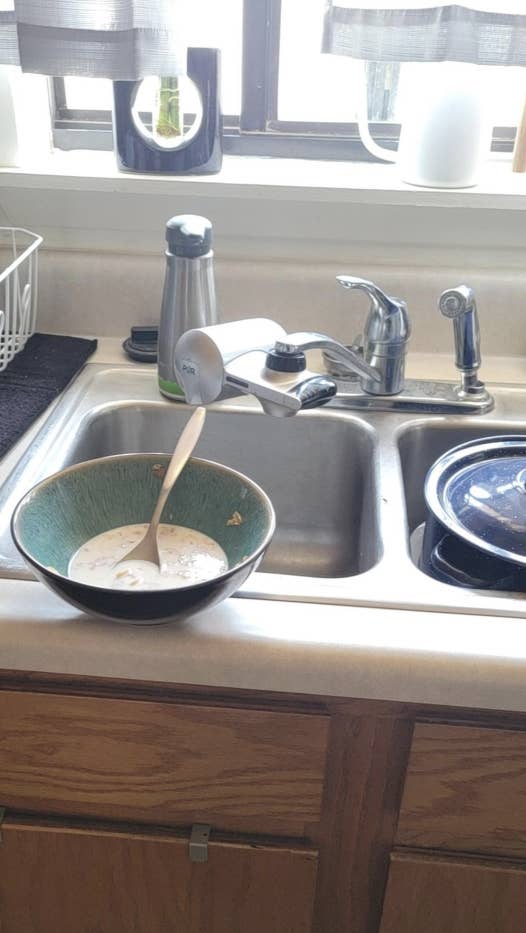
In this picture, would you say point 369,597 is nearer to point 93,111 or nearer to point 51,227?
point 51,227

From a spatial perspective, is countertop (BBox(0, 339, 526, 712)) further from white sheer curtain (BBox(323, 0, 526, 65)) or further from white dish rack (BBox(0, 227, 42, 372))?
white sheer curtain (BBox(323, 0, 526, 65))

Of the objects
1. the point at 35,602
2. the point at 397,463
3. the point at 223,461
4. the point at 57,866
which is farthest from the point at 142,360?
the point at 57,866

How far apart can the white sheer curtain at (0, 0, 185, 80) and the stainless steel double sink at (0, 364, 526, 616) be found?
376 mm

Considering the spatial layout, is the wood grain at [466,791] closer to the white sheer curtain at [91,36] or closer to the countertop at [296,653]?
the countertop at [296,653]

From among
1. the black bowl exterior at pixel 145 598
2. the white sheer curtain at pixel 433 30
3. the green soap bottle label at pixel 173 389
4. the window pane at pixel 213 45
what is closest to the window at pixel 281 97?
the window pane at pixel 213 45

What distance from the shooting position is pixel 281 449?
3.48 ft

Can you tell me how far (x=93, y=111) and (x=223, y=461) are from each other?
62cm

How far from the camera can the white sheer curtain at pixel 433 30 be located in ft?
2.87

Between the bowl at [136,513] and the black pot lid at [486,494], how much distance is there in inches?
7.4

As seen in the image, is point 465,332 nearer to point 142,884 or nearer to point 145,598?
point 145,598

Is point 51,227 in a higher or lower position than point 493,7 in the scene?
lower

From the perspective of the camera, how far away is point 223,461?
1.07m

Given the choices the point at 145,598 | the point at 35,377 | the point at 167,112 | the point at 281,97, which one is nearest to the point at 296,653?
the point at 145,598

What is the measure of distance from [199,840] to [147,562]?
0.27 meters
